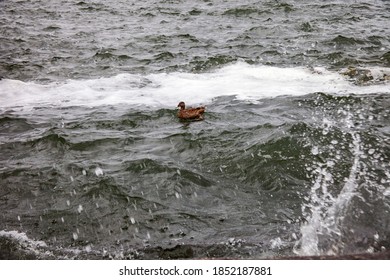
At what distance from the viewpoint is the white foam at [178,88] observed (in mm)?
8812

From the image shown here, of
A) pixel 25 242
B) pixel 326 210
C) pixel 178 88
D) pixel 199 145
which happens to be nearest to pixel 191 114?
pixel 199 145

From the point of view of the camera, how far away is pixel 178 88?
9.43 metres

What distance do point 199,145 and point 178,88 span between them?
304cm

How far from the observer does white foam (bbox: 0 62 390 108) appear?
8812 mm

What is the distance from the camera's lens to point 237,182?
18.4 feet

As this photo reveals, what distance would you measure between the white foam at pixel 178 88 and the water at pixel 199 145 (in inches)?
1.9

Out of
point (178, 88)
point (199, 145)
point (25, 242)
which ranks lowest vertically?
point (178, 88)

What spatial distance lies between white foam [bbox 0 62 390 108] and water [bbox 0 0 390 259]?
48 mm

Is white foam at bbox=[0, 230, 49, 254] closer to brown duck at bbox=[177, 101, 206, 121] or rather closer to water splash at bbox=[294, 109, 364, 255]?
water splash at bbox=[294, 109, 364, 255]

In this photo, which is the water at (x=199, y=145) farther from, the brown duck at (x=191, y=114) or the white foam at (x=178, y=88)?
the brown duck at (x=191, y=114)

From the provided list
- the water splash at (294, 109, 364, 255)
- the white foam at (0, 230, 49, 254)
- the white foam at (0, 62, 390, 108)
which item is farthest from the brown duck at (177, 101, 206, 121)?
the white foam at (0, 230, 49, 254)

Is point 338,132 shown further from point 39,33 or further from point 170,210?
point 39,33

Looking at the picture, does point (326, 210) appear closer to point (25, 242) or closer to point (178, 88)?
point (25, 242)

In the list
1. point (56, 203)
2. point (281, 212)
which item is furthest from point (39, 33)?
point (281, 212)
